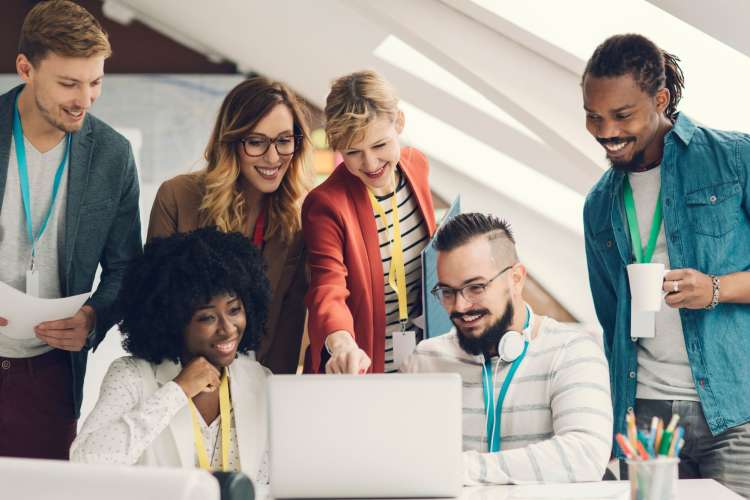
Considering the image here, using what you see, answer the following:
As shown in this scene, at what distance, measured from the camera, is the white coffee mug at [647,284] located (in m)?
2.26

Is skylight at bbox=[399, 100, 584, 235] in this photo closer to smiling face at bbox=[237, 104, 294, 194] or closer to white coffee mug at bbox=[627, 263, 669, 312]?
smiling face at bbox=[237, 104, 294, 194]

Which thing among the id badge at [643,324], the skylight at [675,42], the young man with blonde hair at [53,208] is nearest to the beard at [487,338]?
the id badge at [643,324]

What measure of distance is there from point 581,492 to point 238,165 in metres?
1.35

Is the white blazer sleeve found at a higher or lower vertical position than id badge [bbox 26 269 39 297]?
lower

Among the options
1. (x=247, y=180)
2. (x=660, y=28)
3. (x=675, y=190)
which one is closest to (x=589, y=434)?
(x=675, y=190)

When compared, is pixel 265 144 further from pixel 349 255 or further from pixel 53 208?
pixel 53 208

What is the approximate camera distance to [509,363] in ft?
7.83

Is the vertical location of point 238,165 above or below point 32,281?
above

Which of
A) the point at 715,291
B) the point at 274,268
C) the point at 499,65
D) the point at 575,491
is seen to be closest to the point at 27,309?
the point at 274,268

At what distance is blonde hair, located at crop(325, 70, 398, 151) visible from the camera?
8.80 feet

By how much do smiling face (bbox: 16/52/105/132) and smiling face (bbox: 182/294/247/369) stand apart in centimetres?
68

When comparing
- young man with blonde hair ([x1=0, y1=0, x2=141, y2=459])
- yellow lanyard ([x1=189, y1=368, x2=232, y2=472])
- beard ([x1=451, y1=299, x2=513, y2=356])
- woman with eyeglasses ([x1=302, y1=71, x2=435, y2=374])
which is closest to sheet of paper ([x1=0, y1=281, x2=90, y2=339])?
young man with blonde hair ([x1=0, y1=0, x2=141, y2=459])

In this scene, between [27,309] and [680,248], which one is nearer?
[680,248]

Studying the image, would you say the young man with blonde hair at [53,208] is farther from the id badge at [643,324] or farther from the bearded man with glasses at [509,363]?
the id badge at [643,324]
